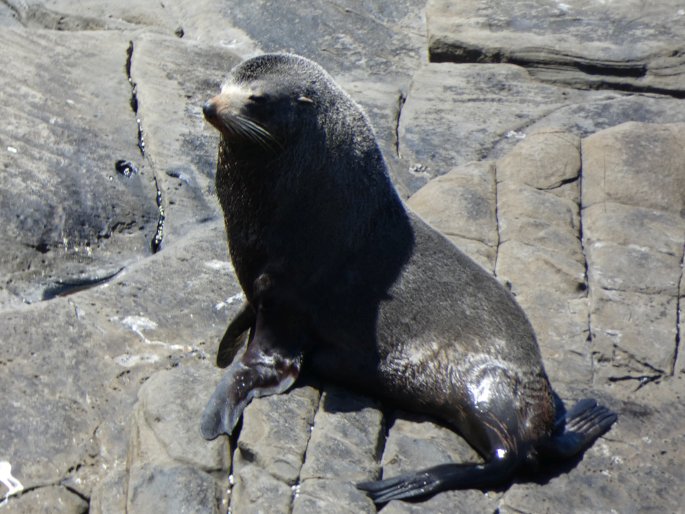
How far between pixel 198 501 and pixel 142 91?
5.30 m

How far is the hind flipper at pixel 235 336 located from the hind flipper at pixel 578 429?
163 centimetres

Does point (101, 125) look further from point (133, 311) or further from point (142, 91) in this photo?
point (133, 311)

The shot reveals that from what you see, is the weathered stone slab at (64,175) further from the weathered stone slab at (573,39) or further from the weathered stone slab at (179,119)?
the weathered stone slab at (573,39)

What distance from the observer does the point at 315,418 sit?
17.6 ft

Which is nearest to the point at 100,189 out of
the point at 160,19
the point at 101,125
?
the point at 101,125

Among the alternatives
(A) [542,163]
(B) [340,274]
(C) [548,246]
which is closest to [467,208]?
(C) [548,246]

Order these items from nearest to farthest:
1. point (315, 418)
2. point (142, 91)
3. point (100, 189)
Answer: point (315, 418) < point (100, 189) < point (142, 91)

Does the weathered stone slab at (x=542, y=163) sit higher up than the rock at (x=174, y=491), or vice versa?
the rock at (x=174, y=491)

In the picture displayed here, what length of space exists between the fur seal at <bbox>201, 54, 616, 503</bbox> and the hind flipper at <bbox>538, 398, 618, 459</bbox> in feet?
0.03

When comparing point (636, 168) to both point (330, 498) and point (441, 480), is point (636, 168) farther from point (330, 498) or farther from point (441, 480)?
point (330, 498)

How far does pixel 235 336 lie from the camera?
6164mm

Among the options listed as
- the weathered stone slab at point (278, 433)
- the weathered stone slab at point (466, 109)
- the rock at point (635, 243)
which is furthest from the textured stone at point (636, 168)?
the weathered stone slab at point (278, 433)

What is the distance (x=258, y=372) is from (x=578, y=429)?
1.48 meters

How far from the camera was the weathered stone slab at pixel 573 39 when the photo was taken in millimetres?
10539
